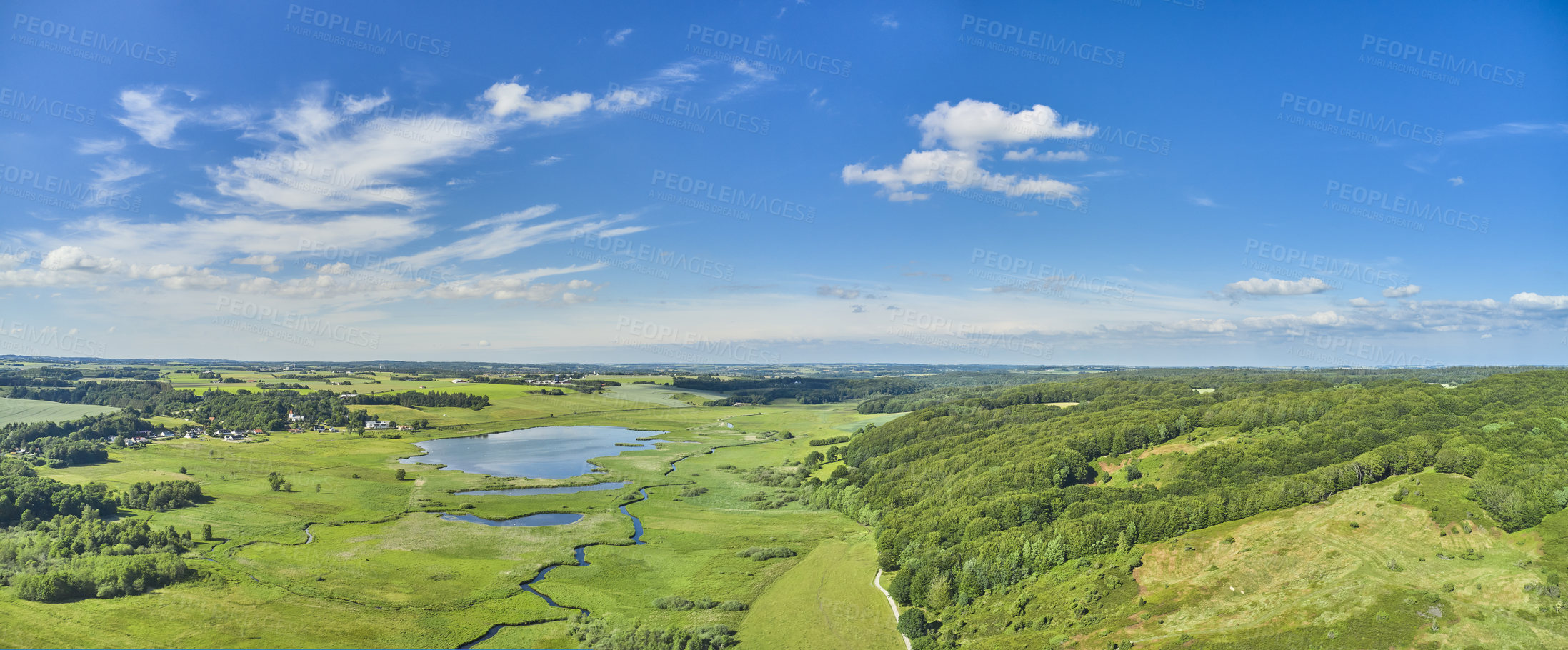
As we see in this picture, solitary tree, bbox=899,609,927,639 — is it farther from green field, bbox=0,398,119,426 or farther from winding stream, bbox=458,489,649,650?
green field, bbox=0,398,119,426

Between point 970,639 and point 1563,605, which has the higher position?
point 1563,605

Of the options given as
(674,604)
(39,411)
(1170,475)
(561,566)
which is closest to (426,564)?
(561,566)

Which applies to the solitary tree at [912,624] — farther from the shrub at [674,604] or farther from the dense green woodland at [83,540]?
the dense green woodland at [83,540]

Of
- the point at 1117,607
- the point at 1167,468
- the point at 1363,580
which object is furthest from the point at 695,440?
the point at 1363,580

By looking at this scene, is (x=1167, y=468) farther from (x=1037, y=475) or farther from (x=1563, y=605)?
(x=1563, y=605)

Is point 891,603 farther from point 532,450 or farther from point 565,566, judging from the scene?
point 532,450

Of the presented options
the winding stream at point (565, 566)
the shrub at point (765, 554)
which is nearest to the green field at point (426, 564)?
the winding stream at point (565, 566)
